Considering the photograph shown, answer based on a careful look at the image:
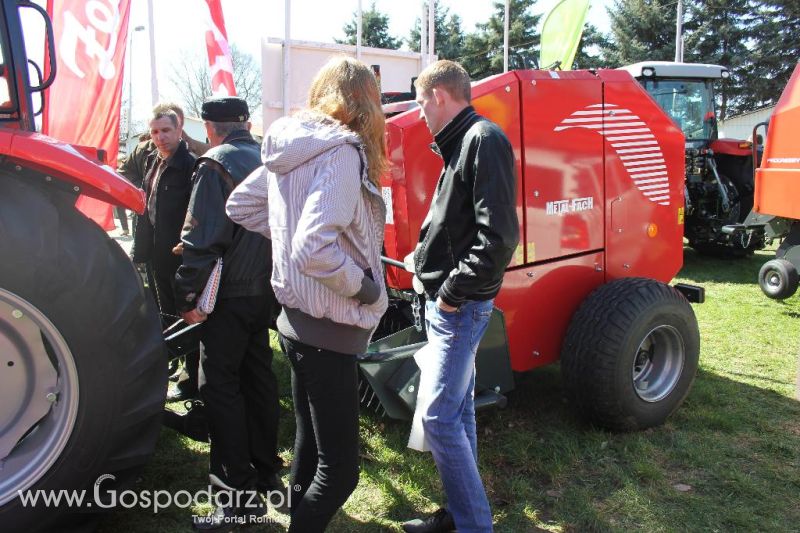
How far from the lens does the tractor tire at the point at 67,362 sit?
205 cm

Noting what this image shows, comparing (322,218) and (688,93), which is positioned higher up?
(688,93)

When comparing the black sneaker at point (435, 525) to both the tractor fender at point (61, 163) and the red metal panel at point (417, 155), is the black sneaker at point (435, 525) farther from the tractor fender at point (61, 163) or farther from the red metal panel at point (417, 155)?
the tractor fender at point (61, 163)

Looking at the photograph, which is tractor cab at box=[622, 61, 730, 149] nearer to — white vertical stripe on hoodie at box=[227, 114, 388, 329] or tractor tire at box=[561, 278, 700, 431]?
tractor tire at box=[561, 278, 700, 431]

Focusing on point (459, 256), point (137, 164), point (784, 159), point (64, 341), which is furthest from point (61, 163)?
point (784, 159)

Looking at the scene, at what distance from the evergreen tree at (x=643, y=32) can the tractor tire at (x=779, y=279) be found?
23406 millimetres

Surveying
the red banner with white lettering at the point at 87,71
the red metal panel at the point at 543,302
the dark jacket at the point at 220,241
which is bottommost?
the red metal panel at the point at 543,302

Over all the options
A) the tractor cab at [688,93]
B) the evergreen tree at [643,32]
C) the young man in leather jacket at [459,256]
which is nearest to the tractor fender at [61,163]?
the young man in leather jacket at [459,256]

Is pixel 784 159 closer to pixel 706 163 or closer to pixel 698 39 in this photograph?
pixel 706 163

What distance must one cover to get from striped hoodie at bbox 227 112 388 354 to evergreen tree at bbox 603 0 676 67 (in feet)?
93.3

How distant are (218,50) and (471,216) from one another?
5868 mm

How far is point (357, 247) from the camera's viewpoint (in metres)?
1.93

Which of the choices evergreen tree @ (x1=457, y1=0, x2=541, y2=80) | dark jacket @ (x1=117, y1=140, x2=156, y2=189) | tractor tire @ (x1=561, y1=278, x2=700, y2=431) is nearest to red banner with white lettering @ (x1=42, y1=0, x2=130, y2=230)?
→ dark jacket @ (x1=117, y1=140, x2=156, y2=189)

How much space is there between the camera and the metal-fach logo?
129 inches

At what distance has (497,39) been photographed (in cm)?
2973
